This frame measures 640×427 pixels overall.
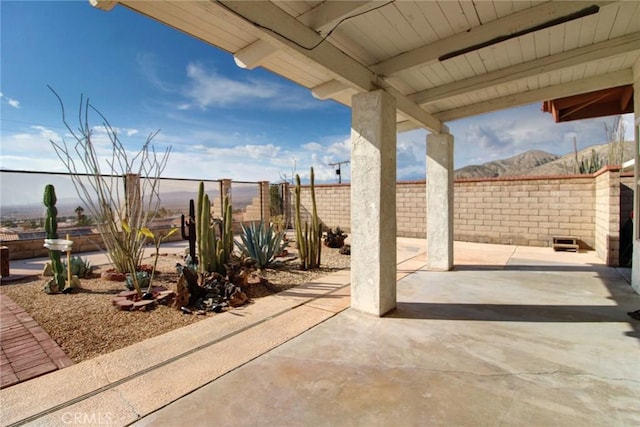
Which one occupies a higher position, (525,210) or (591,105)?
(591,105)

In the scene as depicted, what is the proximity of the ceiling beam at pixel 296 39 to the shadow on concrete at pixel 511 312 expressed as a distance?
2479mm

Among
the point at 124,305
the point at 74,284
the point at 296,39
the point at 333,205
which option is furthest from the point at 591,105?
the point at 74,284

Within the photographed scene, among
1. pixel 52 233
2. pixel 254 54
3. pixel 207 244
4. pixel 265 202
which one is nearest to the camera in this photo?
pixel 254 54

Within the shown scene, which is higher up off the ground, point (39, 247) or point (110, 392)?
point (39, 247)

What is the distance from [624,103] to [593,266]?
277 cm

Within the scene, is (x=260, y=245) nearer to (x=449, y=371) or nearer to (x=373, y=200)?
(x=373, y=200)

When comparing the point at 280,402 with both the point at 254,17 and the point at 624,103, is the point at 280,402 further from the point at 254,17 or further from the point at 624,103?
the point at 624,103

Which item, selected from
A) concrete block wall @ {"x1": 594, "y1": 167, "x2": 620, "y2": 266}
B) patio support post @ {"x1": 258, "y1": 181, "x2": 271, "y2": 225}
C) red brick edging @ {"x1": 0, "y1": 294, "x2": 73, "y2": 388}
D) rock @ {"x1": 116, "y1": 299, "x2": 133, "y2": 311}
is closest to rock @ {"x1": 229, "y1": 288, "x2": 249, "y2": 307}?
rock @ {"x1": 116, "y1": 299, "x2": 133, "y2": 311}

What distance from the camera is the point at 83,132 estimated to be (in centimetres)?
449

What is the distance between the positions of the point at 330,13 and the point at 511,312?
11.4 feet

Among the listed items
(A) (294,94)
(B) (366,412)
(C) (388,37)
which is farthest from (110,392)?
(A) (294,94)

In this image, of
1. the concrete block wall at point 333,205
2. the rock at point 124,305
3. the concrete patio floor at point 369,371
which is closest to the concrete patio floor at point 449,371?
the concrete patio floor at point 369,371

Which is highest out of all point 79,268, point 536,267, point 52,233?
point 52,233

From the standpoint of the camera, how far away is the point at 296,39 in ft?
7.74
